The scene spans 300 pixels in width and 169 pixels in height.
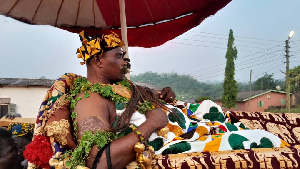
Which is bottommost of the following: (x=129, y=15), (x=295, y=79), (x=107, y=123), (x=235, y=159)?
(x=235, y=159)

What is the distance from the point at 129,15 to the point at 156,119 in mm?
2301

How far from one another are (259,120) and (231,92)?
104 feet

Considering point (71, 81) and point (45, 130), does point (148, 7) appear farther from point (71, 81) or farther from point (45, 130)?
point (45, 130)

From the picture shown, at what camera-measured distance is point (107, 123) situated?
1.57 m

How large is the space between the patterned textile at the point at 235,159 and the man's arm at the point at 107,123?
11cm

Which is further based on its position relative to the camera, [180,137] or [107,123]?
[180,137]

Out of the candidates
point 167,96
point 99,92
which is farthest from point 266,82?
point 99,92

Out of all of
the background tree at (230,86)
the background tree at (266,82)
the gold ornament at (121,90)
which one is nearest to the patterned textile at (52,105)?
the gold ornament at (121,90)

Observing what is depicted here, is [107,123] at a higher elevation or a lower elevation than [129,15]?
lower

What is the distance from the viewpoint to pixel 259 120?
118 inches

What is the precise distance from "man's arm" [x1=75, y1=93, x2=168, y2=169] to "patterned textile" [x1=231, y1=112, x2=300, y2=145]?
1592 mm

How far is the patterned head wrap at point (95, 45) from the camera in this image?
6.07 ft

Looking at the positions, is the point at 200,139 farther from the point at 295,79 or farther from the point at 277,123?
the point at 295,79

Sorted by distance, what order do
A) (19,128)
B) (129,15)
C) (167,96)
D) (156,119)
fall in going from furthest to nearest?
(129,15) → (19,128) → (167,96) → (156,119)
